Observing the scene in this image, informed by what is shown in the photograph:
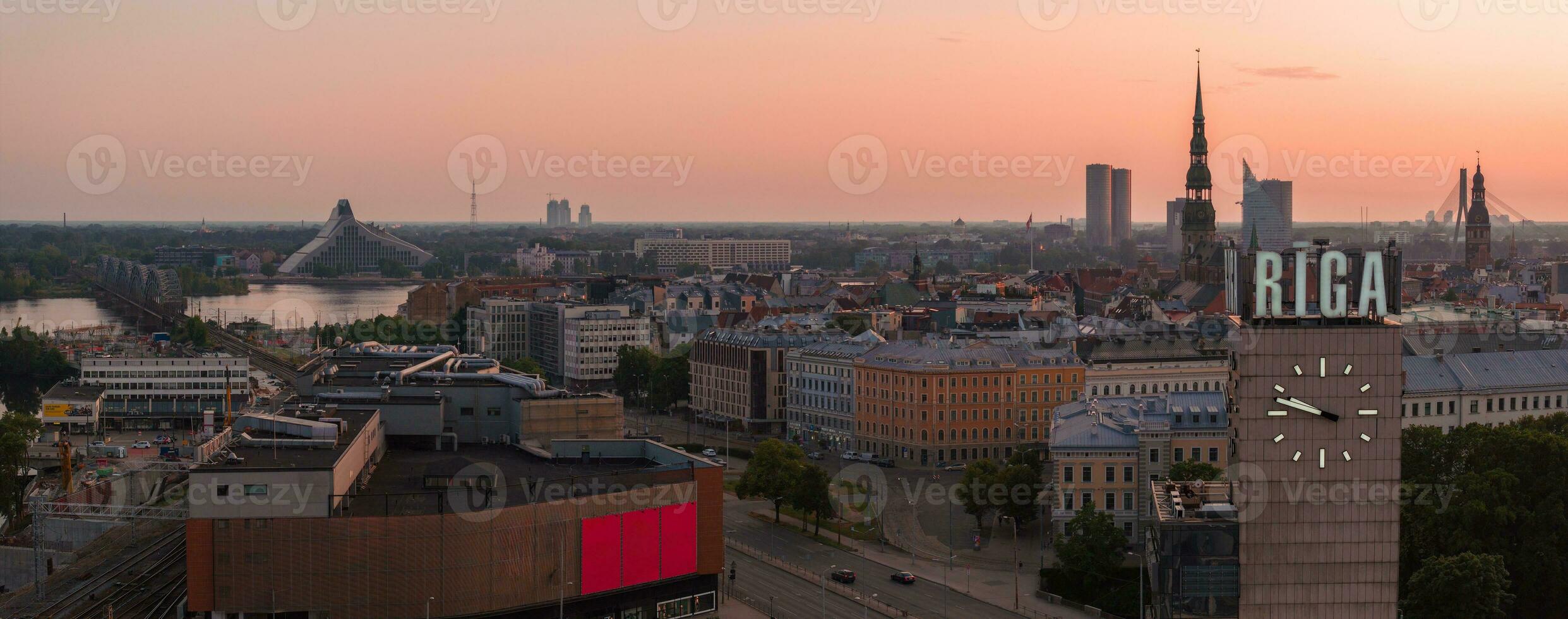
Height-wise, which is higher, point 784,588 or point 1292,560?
point 1292,560

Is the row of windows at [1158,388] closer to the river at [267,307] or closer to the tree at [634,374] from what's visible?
the tree at [634,374]

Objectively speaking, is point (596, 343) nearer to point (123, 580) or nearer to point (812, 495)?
Result: point (812, 495)

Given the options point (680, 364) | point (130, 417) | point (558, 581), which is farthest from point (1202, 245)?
point (558, 581)

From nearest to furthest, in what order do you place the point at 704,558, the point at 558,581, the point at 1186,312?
the point at 558,581, the point at 704,558, the point at 1186,312

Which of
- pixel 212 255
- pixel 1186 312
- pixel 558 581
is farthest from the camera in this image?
pixel 212 255

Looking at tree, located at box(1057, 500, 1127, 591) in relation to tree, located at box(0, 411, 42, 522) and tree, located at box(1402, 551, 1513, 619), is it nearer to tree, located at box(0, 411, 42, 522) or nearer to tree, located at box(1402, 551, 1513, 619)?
tree, located at box(1402, 551, 1513, 619)

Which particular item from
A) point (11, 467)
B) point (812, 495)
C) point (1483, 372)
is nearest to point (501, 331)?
point (11, 467)

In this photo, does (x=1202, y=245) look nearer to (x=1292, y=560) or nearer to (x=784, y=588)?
(x=784, y=588)
